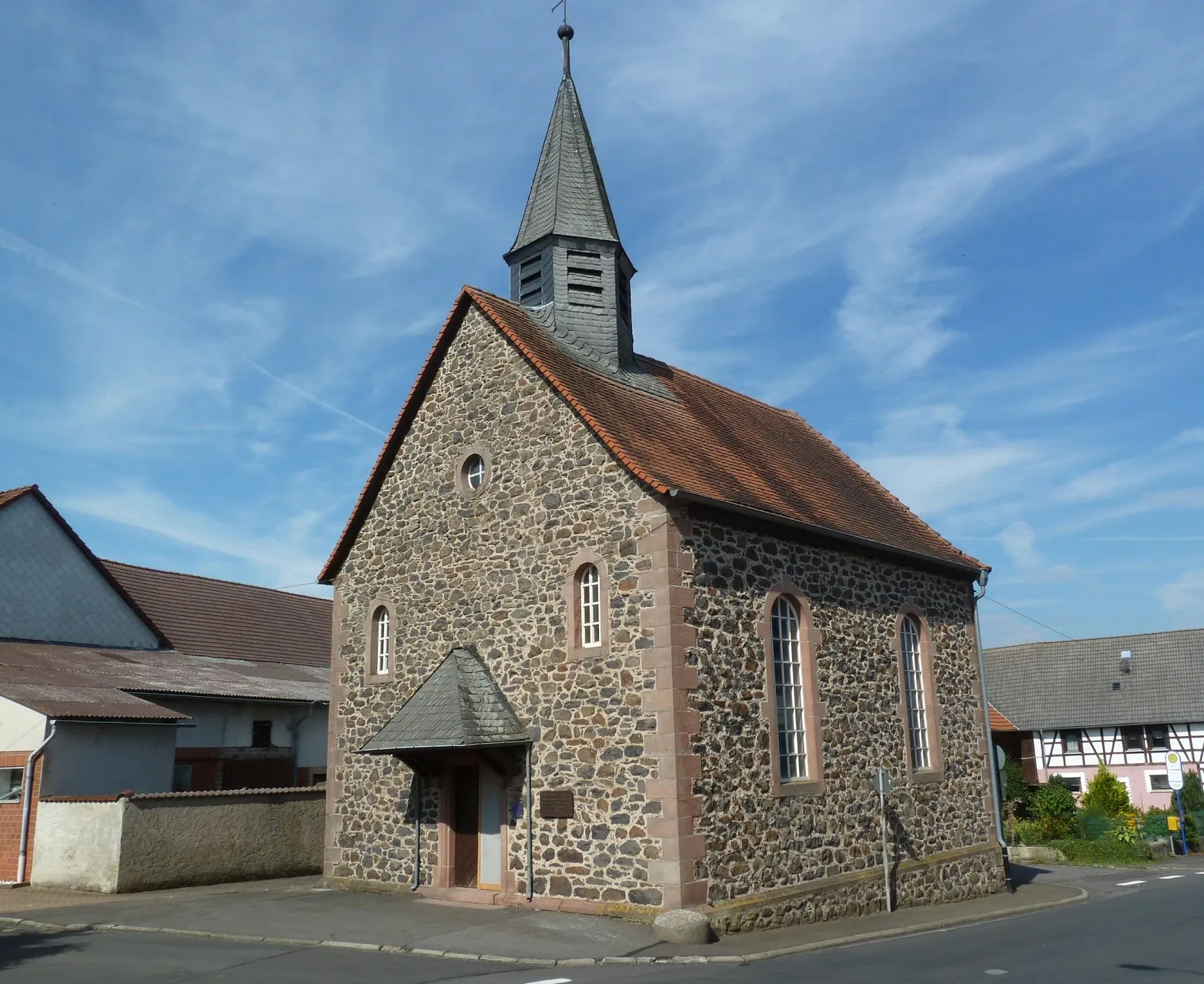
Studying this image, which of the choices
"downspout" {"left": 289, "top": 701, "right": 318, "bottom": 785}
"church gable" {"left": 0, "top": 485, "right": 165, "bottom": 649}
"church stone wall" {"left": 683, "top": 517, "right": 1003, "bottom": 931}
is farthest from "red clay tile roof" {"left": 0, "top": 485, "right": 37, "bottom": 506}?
"church stone wall" {"left": 683, "top": 517, "right": 1003, "bottom": 931}

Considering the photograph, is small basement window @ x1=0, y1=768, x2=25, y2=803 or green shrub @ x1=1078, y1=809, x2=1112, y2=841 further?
green shrub @ x1=1078, y1=809, x2=1112, y2=841

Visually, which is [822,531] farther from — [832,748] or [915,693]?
[915,693]

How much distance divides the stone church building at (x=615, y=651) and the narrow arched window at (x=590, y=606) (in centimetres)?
3

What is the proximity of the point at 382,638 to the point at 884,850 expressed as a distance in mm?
8057

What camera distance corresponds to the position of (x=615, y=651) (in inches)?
521

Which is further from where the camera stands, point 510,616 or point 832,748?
point 832,748

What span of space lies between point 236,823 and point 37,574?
9.04 metres

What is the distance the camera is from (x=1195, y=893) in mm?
18516

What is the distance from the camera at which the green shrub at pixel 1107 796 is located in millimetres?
31875

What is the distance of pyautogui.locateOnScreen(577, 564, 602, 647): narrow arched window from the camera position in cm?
1370

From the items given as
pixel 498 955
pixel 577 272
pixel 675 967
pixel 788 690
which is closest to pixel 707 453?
pixel 788 690

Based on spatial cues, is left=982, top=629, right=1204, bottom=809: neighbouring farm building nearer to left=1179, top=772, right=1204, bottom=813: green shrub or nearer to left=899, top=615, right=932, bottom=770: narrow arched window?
left=1179, top=772, right=1204, bottom=813: green shrub

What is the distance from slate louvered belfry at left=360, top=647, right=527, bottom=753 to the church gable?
11.7m

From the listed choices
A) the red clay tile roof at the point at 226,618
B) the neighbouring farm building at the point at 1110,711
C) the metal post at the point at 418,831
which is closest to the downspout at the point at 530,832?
the metal post at the point at 418,831
